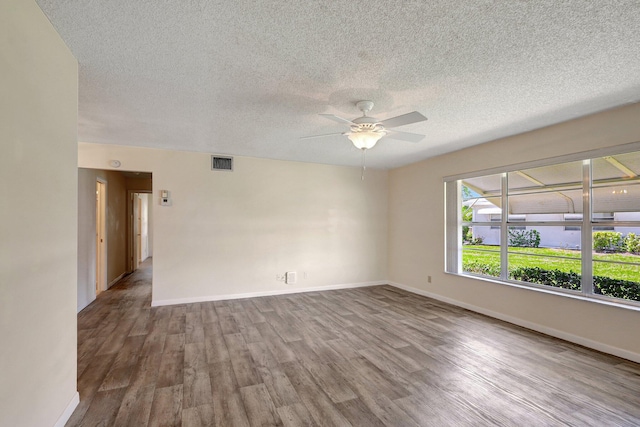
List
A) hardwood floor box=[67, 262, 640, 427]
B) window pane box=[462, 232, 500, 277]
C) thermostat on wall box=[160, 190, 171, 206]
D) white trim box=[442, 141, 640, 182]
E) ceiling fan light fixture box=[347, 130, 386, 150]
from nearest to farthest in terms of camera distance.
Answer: hardwood floor box=[67, 262, 640, 427]
ceiling fan light fixture box=[347, 130, 386, 150]
white trim box=[442, 141, 640, 182]
window pane box=[462, 232, 500, 277]
thermostat on wall box=[160, 190, 171, 206]

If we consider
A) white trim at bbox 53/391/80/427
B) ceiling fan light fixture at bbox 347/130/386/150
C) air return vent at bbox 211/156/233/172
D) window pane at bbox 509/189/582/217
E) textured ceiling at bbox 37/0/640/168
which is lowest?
white trim at bbox 53/391/80/427

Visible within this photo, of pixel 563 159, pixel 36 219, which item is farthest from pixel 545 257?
pixel 36 219

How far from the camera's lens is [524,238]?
3965 millimetres

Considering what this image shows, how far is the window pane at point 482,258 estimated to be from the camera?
4.28 m

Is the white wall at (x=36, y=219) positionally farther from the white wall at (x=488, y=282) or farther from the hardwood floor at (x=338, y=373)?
the white wall at (x=488, y=282)

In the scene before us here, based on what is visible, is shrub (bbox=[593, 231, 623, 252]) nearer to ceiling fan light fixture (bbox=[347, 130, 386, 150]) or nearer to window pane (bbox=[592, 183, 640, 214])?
window pane (bbox=[592, 183, 640, 214])

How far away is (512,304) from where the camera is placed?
385 cm

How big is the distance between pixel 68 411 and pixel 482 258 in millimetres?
5014

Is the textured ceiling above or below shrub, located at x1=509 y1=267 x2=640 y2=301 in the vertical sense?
above

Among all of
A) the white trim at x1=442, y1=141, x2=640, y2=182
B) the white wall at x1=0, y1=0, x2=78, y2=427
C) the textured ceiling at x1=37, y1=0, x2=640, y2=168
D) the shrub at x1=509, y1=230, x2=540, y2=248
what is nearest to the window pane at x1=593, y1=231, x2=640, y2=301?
the shrub at x1=509, y1=230, x2=540, y2=248

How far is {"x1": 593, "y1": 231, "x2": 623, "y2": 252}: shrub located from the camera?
306 centimetres

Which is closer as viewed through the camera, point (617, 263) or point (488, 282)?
point (617, 263)

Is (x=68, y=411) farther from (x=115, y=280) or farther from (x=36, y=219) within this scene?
(x=115, y=280)

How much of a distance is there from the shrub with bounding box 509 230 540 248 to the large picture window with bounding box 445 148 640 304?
0.01 metres
